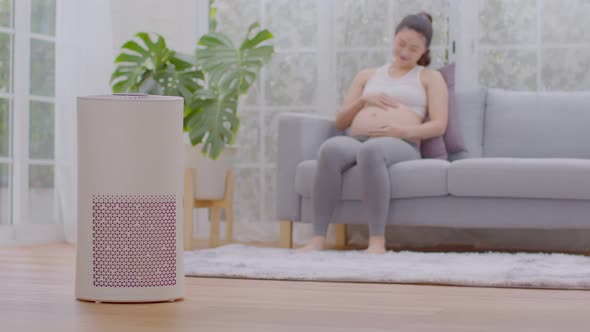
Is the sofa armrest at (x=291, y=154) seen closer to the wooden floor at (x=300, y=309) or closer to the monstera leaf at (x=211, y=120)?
the monstera leaf at (x=211, y=120)

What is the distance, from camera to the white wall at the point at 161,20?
4.80 m

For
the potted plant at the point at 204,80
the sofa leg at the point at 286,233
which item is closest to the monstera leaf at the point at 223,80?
the potted plant at the point at 204,80

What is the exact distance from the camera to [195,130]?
13.9 feet

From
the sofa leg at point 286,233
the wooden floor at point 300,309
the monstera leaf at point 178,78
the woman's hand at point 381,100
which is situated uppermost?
the monstera leaf at point 178,78

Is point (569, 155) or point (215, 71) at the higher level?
point (215, 71)

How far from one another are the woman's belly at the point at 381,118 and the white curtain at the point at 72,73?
1.43 meters

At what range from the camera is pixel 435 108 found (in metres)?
3.93

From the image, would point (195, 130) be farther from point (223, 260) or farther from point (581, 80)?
point (581, 80)

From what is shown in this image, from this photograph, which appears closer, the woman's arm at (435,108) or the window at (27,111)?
the woman's arm at (435,108)

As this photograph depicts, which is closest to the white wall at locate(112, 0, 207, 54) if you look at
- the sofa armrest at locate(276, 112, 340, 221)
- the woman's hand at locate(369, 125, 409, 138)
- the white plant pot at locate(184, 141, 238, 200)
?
the white plant pot at locate(184, 141, 238, 200)

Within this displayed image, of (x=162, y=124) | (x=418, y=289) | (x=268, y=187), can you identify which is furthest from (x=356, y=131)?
(x=162, y=124)

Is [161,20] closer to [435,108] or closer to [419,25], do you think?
[419,25]

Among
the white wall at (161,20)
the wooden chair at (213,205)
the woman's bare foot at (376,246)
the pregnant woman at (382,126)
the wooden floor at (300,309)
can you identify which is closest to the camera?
the wooden floor at (300,309)

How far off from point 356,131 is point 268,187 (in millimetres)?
998
